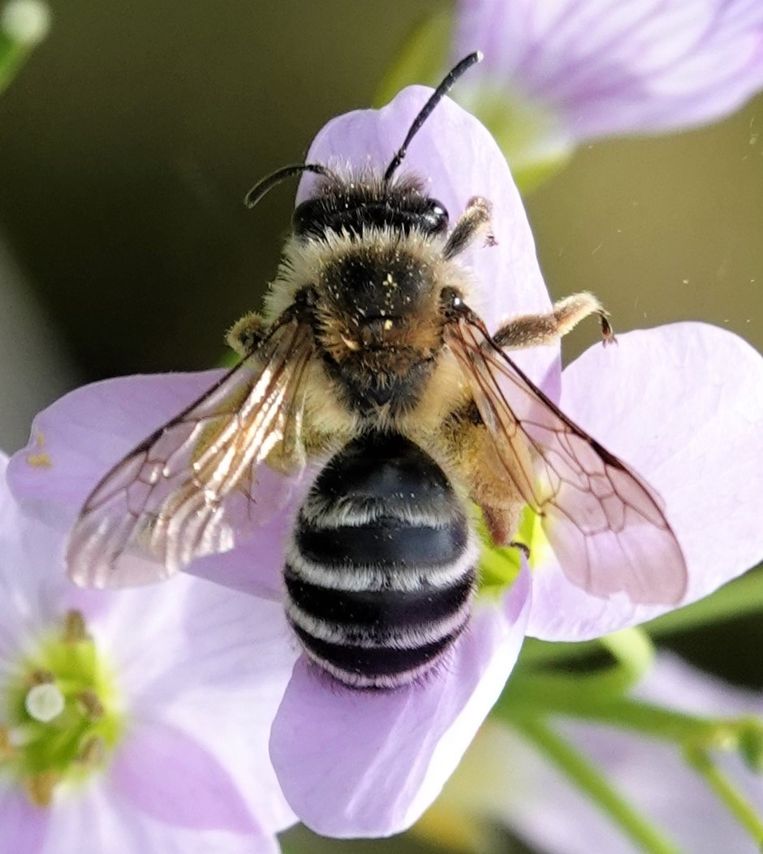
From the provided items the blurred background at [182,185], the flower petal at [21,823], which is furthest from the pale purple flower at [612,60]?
the flower petal at [21,823]

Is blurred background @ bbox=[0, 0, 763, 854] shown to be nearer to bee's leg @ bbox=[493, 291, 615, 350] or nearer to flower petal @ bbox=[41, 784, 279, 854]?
bee's leg @ bbox=[493, 291, 615, 350]

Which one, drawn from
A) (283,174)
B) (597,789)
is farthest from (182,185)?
(597,789)

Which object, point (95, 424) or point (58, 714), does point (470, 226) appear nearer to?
point (95, 424)

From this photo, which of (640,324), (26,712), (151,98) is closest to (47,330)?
(151,98)

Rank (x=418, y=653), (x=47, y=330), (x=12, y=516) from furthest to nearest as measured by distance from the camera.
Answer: (x=47, y=330) < (x=12, y=516) < (x=418, y=653)

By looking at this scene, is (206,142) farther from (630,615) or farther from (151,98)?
(630,615)

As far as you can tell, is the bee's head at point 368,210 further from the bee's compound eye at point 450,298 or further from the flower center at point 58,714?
the flower center at point 58,714
